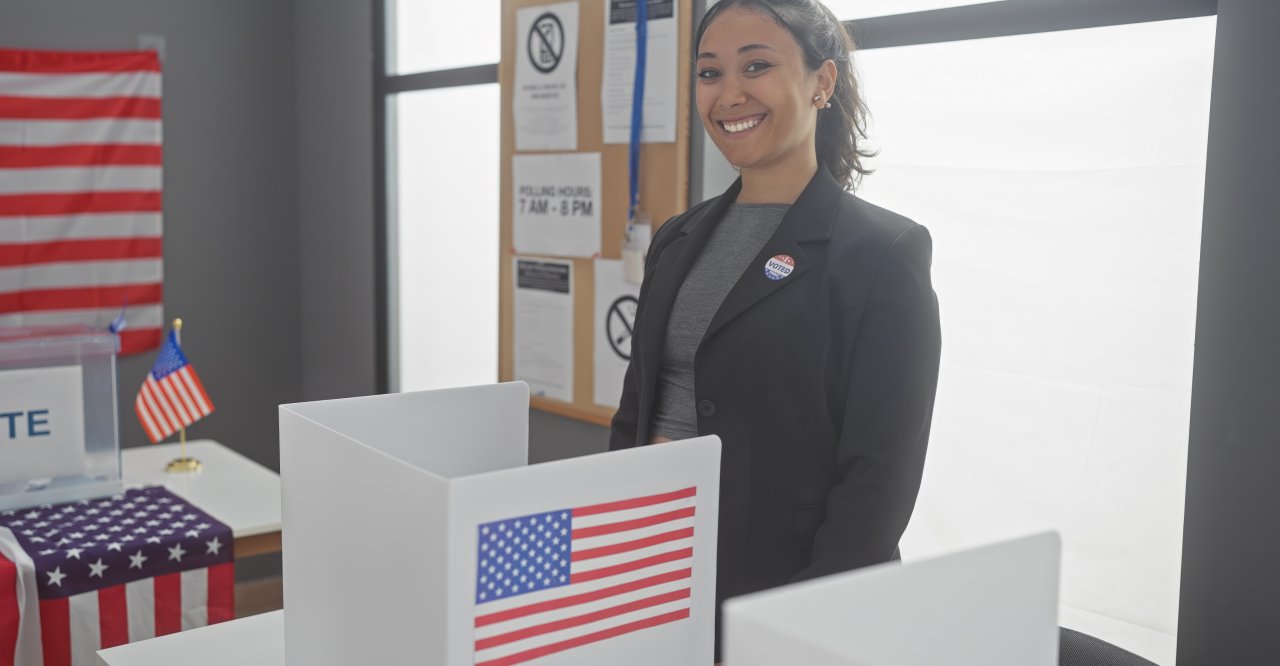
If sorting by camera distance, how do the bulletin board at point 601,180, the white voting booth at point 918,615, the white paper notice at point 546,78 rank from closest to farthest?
the white voting booth at point 918,615 < the bulletin board at point 601,180 < the white paper notice at point 546,78

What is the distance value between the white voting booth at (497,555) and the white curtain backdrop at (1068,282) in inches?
48.3

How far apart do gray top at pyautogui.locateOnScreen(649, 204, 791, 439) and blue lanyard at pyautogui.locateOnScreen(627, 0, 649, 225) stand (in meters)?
1.21

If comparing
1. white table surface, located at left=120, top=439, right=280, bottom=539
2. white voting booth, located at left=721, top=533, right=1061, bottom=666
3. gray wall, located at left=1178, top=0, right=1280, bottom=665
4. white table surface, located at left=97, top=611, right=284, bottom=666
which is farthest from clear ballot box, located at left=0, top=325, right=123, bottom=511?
gray wall, located at left=1178, top=0, right=1280, bottom=665

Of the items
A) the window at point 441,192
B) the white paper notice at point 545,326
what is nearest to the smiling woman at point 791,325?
the white paper notice at point 545,326

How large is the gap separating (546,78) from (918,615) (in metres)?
2.60

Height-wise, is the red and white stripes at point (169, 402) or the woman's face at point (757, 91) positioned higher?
the woman's face at point (757, 91)

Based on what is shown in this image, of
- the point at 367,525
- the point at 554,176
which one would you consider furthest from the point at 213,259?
the point at 367,525

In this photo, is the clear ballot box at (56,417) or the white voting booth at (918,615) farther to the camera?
the clear ballot box at (56,417)

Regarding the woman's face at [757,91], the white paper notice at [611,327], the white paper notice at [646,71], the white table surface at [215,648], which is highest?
the white paper notice at [646,71]

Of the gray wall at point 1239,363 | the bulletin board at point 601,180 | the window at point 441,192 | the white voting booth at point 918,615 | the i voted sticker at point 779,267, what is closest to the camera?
the white voting booth at point 918,615

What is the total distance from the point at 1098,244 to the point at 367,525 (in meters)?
1.50

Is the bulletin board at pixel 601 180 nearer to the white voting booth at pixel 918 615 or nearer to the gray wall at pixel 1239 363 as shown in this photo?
the gray wall at pixel 1239 363

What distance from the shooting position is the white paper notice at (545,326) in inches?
122

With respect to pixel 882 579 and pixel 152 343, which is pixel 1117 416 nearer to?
pixel 882 579
